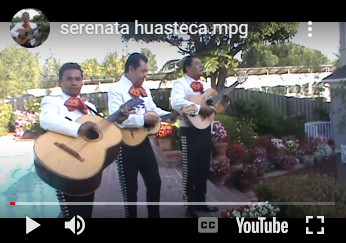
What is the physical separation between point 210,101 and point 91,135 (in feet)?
3.10

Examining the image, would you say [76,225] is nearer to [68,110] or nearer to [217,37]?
[68,110]

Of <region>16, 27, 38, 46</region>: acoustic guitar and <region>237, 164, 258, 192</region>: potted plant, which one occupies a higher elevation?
<region>16, 27, 38, 46</region>: acoustic guitar

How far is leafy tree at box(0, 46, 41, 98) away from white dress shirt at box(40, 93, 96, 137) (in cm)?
20

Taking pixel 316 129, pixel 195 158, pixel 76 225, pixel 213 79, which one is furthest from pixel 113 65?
pixel 316 129

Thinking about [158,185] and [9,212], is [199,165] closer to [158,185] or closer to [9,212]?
[158,185]

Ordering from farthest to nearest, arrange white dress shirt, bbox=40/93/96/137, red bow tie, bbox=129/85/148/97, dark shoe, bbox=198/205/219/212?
dark shoe, bbox=198/205/219/212 → red bow tie, bbox=129/85/148/97 → white dress shirt, bbox=40/93/96/137

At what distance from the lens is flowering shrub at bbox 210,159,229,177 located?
3674mm

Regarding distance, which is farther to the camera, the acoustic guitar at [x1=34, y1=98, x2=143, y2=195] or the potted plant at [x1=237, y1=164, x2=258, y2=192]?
the potted plant at [x1=237, y1=164, x2=258, y2=192]

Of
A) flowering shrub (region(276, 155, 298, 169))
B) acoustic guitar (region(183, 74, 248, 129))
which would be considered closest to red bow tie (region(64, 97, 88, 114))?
acoustic guitar (region(183, 74, 248, 129))

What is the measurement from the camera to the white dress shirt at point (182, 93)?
3.65 m

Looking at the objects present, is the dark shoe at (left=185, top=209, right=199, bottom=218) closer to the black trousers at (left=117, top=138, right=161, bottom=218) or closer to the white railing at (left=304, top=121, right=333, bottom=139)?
the black trousers at (left=117, top=138, right=161, bottom=218)

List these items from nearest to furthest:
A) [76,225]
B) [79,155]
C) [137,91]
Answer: [79,155] < [137,91] < [76,225]

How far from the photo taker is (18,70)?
142 inches
